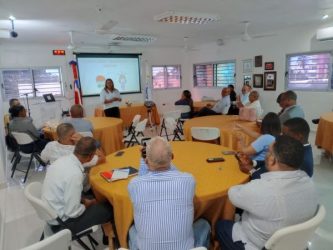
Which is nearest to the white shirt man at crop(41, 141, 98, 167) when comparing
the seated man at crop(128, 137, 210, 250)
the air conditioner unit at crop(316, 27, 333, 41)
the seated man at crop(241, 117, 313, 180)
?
the seated man at crop(128, 137, 210, 250)

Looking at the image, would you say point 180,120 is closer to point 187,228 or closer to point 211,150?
point 211,150

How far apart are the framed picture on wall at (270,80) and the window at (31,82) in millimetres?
6319

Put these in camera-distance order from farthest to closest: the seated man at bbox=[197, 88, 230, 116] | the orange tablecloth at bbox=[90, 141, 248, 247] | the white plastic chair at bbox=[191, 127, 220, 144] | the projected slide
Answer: the projected slide
the seated man at bbox=[197, 88, 230, 116]
the white plastic chair at bbox=[191, 127, 220, 144]
the orange tablecloth at bbox=[90, 141, 248, 247]

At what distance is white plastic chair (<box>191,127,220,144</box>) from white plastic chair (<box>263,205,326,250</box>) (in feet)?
7.65

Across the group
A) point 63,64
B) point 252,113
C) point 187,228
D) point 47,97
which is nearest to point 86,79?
point 63,64

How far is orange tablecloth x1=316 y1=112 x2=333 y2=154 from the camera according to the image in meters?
4.09

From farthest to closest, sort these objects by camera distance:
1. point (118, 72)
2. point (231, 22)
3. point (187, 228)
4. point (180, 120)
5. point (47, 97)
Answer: point (118, 72) < point (47, 97) < point (180, 120) < point (231, 22) < point (187, 228)

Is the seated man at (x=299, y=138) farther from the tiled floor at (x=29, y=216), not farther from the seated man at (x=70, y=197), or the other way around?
the seated man at (x=70, y=197)

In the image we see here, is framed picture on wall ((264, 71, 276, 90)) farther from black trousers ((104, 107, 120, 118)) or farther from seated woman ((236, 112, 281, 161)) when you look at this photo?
seated woman ((236, 112, 281, 161))

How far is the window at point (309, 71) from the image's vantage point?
608 centimetres

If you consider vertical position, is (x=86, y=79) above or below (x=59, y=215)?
above

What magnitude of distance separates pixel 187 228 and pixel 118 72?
8091 mm

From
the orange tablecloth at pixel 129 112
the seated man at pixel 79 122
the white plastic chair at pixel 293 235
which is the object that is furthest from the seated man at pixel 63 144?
the orange tablecloth at pixel 129 112

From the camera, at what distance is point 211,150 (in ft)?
8.97
